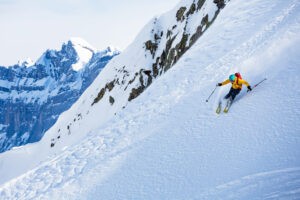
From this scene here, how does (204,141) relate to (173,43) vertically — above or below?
below

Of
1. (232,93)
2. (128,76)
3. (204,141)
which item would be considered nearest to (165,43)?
(128,76)

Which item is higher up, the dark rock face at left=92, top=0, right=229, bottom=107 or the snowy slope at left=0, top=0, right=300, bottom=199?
the dark rock face at left=92, top=0, right=229, bottom=107

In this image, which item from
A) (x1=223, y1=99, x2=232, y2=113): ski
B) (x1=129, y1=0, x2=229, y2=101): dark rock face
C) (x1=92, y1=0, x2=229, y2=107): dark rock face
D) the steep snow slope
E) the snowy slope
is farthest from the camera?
the steep snow slope

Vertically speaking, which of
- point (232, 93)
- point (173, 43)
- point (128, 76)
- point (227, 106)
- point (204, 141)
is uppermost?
point (173, 43)

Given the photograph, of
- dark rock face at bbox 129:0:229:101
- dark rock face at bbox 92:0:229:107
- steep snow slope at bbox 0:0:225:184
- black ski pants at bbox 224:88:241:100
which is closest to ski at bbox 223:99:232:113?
black ski pants at bbox 224:88:241:100

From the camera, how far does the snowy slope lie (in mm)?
8672

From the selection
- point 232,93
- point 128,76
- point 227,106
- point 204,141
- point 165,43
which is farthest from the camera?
point 128,76

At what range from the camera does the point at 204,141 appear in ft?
36.0

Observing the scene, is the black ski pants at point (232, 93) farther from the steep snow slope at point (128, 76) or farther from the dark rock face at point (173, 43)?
the steep snow slope at point (128, 76)

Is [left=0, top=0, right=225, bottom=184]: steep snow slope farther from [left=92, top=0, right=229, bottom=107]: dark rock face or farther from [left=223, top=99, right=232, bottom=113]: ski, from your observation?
[left=223, top=99, right=232, bottom=113]: ski

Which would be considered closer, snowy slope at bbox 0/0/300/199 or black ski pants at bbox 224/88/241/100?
snowy slope at bbox 0/0/300/199

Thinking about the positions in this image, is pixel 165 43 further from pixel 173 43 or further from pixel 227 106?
pixel 227 106

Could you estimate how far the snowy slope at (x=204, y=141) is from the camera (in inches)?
341

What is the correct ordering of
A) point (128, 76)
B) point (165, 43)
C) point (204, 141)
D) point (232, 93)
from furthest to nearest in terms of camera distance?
point (128, 76) → point (165, 43) → point (232, 93) → point (204, 141)
